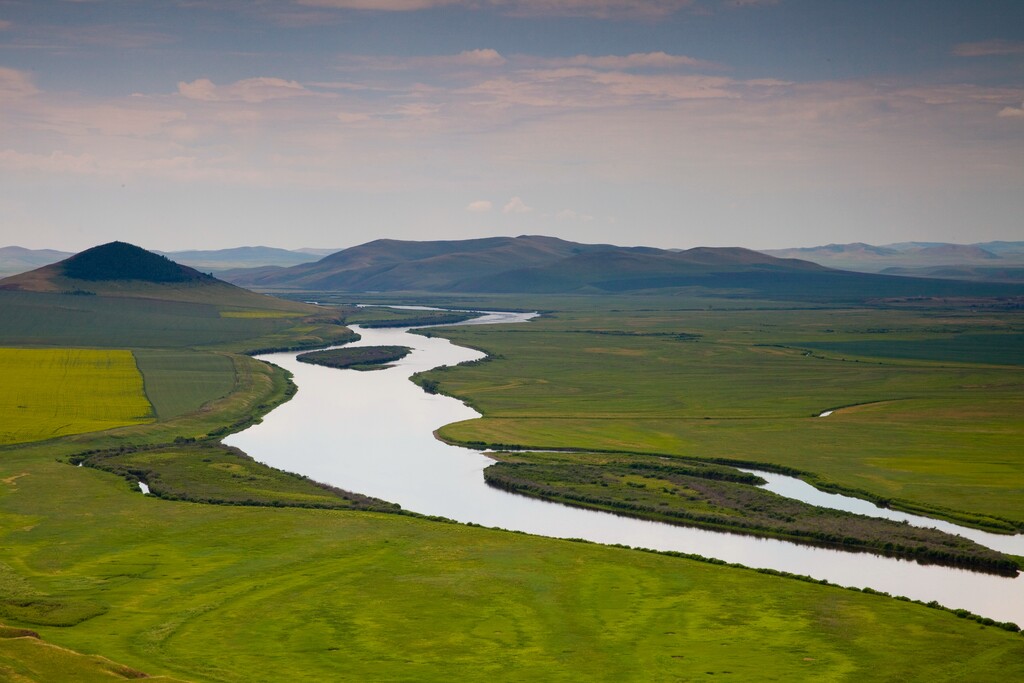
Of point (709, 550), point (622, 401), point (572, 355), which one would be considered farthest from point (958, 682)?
point (572, 355)

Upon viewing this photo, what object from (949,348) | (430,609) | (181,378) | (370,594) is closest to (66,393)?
(181,378)

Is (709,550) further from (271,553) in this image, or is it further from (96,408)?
(96,408)

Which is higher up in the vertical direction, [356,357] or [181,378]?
[356,357]

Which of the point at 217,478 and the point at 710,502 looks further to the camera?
the point at 217,478

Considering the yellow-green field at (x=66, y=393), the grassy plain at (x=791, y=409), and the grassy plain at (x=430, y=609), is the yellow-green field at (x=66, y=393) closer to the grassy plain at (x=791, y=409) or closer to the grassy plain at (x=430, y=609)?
the grassy plain at (x=430, y=609)

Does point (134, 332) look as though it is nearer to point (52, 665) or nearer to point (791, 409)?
point (791, 409)

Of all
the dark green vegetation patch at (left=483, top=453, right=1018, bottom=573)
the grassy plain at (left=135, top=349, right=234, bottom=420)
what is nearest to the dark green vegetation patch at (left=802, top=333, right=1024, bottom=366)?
the dark green vegetation patch at (left=483, top=453, right=1018, bottom=573)

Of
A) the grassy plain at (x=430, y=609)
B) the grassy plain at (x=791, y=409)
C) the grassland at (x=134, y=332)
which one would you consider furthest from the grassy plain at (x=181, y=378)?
the grassy plain at (x=430, y=609)
